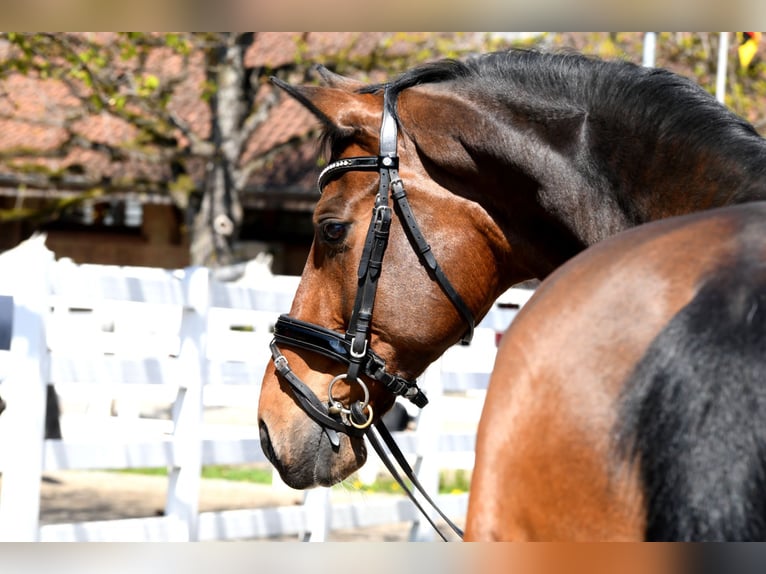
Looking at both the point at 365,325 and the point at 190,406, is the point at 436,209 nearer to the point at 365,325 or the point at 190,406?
the point at 365,325

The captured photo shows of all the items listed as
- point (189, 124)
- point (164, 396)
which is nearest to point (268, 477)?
point (164, 396)

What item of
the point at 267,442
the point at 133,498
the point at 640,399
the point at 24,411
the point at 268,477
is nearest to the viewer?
the point at 640,399

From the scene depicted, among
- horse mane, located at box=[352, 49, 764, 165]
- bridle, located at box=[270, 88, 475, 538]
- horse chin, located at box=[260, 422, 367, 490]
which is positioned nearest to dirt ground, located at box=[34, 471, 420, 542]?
horse chin, located at box=[260, 422, 367, 490]

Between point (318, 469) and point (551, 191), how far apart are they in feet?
3.64

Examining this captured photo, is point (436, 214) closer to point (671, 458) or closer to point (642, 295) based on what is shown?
point (642, 295)

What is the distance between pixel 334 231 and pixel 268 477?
289 inches

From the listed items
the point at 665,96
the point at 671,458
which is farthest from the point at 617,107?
the point at 671,458

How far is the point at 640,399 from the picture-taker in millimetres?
1600

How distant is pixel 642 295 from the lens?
5.47 ft

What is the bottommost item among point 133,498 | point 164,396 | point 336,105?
point 133,498

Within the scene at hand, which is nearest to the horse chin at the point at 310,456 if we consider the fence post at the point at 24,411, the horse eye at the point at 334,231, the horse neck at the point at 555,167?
the horse eye at the point at 334,231

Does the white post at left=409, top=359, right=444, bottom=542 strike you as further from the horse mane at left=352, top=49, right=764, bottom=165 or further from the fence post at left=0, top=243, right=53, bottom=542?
the horse mane at left=352, top=49, right=764, bottom=165

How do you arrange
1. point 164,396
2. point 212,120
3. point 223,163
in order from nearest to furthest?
1. point 164,396
2. point 223,163
3. point 212,120

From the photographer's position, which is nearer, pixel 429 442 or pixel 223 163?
pixel 429 442
